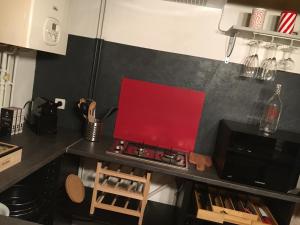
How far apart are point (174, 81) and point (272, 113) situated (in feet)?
2.62

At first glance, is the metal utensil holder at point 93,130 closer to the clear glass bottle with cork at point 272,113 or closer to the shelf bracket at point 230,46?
the shelf bracket at point 230,46

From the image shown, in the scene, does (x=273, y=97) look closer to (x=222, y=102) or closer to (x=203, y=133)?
(x=222, y=102)

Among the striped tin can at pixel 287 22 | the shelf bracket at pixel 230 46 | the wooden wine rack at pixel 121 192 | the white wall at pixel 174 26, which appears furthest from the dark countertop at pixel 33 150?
the striped tin can at pixel 287 22

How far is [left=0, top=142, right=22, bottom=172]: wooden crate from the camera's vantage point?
1.47 meters

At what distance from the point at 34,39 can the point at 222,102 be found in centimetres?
145

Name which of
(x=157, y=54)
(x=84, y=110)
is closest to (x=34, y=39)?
(x=84, y=110)

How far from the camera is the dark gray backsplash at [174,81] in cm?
236

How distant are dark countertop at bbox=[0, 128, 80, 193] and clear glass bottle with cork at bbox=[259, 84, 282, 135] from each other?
57.1 inches

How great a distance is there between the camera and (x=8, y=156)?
1.51 m

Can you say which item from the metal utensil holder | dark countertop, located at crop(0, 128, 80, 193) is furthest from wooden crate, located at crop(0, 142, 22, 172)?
the metal utensil holder

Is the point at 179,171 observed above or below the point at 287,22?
below

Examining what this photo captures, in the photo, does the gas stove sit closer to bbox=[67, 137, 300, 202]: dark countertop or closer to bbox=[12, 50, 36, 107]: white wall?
bbox=[67, 137, 300, 202]: dark countertop

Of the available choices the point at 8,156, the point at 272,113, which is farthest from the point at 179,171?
the point at 8,156

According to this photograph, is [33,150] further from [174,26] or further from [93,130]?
[174,26]
